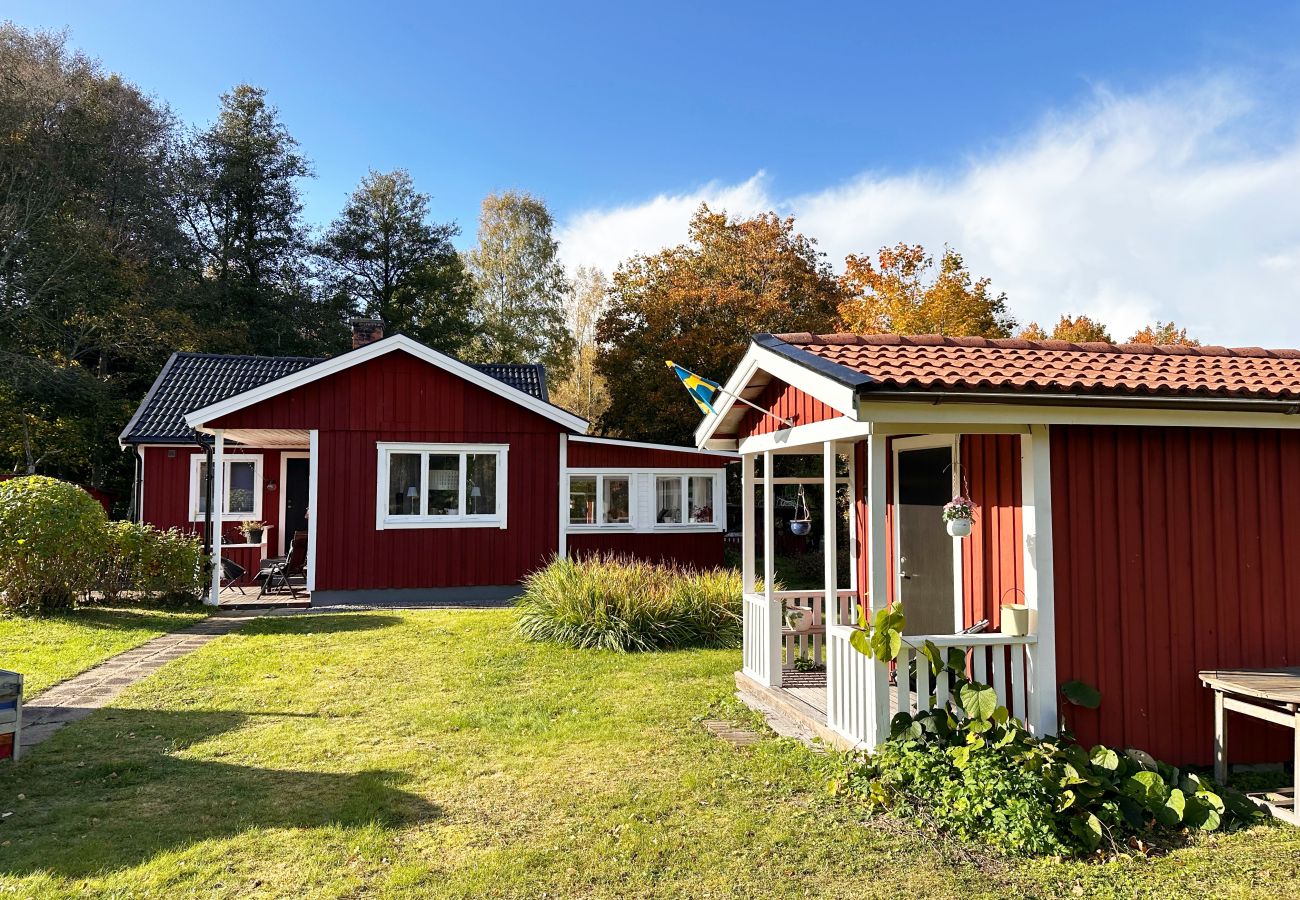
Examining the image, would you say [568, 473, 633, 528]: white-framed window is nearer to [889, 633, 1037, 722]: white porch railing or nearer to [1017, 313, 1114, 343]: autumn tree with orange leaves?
[889, 633, 1037, 722]: white porch railing

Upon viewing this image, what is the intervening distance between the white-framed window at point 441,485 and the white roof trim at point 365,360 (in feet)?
3.25

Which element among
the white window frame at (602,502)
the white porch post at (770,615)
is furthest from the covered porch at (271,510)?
the white porch post at (770,615)

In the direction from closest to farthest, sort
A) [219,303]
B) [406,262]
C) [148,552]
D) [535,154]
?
[148,552]
[535,154]
[219,303]
[406,262]

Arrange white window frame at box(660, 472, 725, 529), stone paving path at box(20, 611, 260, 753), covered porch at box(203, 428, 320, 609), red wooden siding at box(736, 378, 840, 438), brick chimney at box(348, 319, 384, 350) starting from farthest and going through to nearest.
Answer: brick chimney at box(348, 319, 384, 350)
white window frame at box(660, 472, 725, 529)
covered porch at box(203, 428, 320, 609)
stone paving path at box(20, 611, 260, 753)
red wooden siding at box(736, 378, 840, 438)

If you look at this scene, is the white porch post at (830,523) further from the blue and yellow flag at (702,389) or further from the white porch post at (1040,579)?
the blue and yellow flag at (702,389)

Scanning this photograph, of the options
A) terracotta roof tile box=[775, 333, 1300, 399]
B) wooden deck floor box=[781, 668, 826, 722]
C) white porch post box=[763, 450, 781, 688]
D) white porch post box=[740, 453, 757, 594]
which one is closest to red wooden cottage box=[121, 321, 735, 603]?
white porch post box=[740, 453, 757, 594]

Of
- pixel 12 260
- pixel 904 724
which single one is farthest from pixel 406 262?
pixel 904 724

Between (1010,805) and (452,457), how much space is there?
11272 millimetres

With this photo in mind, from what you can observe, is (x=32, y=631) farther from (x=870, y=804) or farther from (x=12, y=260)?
(x=12, y=260)

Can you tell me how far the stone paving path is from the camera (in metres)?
6.13

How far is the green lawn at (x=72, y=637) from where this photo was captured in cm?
786

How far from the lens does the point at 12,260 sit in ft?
73.6

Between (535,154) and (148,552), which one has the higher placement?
(535,154)

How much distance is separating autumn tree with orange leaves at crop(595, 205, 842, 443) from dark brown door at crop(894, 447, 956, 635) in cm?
1725
